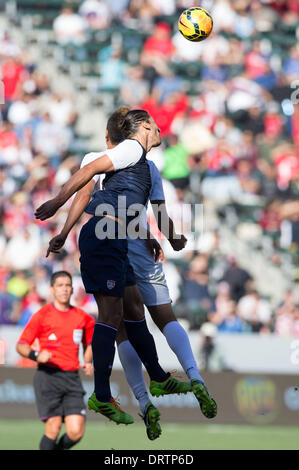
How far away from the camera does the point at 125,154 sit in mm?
6805

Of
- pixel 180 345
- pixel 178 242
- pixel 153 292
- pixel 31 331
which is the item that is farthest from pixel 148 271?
pixel 31 331

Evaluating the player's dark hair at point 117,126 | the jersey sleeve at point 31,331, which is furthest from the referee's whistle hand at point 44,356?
the player's dark hair at point 117,126

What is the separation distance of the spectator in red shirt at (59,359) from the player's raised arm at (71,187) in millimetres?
4568

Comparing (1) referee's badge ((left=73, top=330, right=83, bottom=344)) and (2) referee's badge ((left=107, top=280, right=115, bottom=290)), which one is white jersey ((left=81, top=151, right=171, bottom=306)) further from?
(1) referee's badge ((left=73, top=330, right=83, bottom=344))

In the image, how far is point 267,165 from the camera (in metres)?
17.0

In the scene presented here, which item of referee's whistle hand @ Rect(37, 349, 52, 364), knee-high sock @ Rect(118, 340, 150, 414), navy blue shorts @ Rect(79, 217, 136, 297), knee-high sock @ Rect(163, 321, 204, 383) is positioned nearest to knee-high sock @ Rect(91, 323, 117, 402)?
navy blue shorts @ Rect(79, 217, 136, 297)

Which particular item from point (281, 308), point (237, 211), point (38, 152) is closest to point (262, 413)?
point (281, 308)

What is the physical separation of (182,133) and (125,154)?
1003 cm

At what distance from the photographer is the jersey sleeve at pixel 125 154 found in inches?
266

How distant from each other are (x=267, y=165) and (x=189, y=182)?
1.64 metres

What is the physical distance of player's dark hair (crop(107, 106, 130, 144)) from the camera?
7234 millimetres

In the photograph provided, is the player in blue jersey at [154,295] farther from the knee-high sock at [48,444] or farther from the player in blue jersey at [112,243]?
the knee-high sock at [48,444]

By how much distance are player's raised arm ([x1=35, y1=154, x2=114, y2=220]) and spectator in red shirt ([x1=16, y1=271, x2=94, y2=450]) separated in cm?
457
